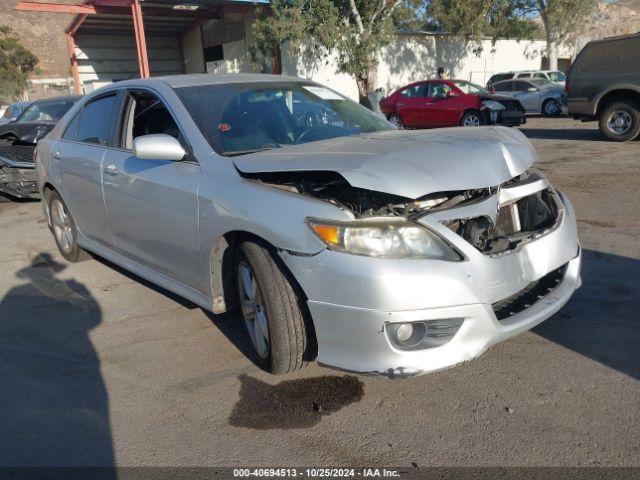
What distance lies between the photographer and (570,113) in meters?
12.4

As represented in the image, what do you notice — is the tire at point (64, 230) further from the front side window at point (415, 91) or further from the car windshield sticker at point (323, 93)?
the front side window at point (415, 91)

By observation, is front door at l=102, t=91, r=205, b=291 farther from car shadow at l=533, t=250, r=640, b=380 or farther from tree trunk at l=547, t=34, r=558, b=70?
tree trunk at l=547, t=34, r=558, b=70

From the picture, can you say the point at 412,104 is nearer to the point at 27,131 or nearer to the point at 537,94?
the point at 537,94

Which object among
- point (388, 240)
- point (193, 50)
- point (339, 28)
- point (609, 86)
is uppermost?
point (193, 50)

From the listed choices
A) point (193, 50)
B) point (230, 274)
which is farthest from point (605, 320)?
point (193, 50)

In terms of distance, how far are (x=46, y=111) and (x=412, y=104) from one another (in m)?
9.91

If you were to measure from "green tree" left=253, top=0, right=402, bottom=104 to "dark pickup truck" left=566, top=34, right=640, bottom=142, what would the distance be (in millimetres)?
8966

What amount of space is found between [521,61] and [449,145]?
108 feet

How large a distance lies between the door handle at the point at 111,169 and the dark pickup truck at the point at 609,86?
1033 centimetres

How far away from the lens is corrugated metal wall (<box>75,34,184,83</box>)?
29000 millimetres

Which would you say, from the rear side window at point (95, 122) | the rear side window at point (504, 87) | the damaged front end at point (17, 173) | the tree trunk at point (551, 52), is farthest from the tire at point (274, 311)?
the tree trunk at point (551, 52)

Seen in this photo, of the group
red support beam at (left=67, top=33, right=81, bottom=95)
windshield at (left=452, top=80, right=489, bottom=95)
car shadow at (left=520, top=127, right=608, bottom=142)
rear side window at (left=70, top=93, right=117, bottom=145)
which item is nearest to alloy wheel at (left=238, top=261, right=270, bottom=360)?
rear side window at (left=70, top=93, right=117, bottom=145)

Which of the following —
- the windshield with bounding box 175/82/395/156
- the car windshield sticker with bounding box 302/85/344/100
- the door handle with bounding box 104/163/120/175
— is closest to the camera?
the windshield with bounding box 175/82/395/156

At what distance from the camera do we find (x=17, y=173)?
8867 millimetres
